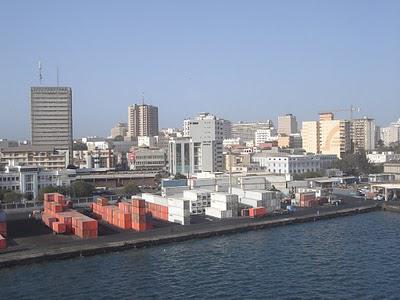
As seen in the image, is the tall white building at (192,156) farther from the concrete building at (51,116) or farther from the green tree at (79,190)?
the concrete building at (51,116)

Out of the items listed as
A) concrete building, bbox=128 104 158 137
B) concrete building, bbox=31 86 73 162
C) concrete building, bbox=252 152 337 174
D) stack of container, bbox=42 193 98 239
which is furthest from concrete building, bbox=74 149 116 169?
concrete building, bbox=128 104 158 137

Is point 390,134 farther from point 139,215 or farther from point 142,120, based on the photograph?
point 139,215

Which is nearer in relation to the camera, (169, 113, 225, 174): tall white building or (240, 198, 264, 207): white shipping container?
(240, 198, 264, 207): white shipping container

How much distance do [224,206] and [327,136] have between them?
25.7 metres

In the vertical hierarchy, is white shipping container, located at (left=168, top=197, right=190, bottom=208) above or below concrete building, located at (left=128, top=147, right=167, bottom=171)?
below

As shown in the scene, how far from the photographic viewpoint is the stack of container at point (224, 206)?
17.0 metres

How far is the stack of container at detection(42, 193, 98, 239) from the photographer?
13805 millimetres

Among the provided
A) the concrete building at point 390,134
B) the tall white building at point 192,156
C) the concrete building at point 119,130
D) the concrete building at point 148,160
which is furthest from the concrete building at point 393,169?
the concrete building at point 119,130

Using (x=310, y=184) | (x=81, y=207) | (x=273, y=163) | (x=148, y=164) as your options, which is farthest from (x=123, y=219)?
(x=148, y=164)

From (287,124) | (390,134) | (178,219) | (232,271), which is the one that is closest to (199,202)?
(178,219)

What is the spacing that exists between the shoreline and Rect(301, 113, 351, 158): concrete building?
74.2 feet

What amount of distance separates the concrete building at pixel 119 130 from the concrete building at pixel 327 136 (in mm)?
40902

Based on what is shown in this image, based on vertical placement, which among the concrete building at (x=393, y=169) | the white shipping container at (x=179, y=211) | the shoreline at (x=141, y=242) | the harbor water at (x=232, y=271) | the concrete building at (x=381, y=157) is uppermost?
the concrete building at (x=381, y=157)

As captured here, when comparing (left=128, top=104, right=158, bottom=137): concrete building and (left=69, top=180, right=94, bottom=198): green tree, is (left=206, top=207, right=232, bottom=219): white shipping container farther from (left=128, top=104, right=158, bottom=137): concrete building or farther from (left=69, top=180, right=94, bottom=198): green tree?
(left=128, top=104, right=158, bottom=137): concrete building
